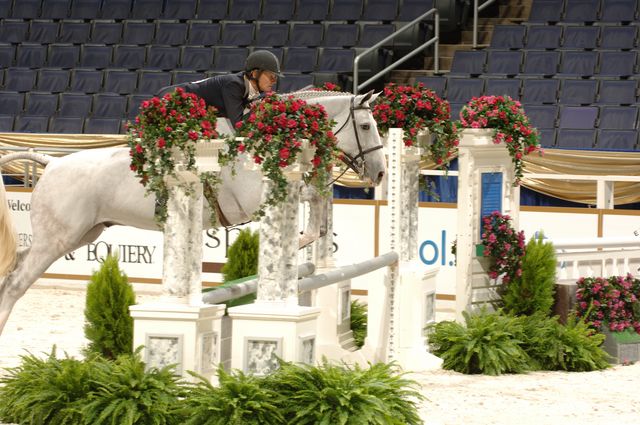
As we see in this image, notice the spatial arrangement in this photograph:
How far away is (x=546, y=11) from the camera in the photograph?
13883 mm

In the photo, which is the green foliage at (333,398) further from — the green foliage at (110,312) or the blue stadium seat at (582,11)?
the blue stadium seat at (582,11)

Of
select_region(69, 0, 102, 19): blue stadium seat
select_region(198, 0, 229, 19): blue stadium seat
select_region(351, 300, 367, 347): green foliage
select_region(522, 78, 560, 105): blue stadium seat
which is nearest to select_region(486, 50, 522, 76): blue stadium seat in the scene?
select_region(522, 78, 560, 105): blue stadium seat

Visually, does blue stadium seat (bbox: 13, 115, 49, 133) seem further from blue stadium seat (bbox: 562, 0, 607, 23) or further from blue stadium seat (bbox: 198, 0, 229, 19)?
blue stadium seat (bbox: 562, 0, 607, 23)

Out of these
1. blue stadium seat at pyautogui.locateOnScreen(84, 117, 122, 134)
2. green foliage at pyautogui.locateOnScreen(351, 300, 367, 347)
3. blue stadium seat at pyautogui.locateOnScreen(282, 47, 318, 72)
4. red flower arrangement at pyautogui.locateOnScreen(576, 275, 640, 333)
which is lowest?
green foliage at pyautogui.locateOnScreen(351, 300, 367, 347)

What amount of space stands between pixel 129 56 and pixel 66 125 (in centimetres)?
140

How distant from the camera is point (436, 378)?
6.59m

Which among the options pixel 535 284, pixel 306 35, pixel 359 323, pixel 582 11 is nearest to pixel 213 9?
pixel 306 35

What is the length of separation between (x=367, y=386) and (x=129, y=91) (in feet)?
33.7

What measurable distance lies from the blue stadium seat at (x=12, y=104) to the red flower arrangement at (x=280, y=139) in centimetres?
1035

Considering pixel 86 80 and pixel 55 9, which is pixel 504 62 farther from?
pixel 55 9

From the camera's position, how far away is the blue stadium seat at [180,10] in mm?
15656

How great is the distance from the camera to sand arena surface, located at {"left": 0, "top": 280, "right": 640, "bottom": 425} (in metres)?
5.45

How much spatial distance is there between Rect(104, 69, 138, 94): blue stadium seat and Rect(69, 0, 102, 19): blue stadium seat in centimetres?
146

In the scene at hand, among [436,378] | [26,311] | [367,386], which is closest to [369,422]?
[367,386]
